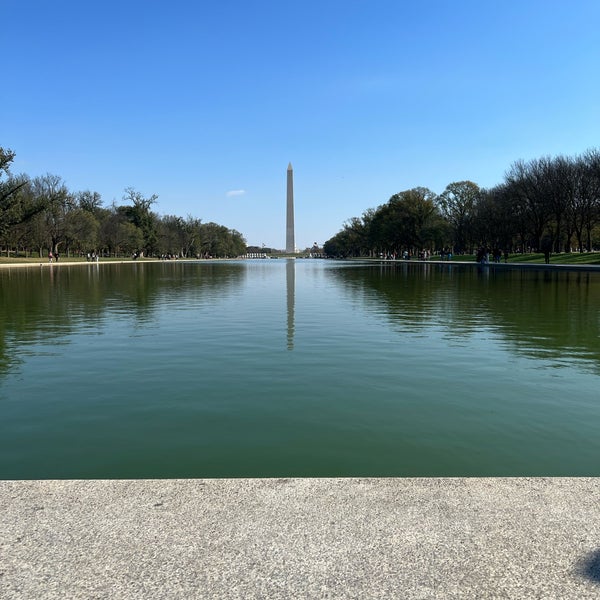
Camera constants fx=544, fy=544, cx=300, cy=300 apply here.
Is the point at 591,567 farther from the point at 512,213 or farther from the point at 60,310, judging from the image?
the point at 512,213

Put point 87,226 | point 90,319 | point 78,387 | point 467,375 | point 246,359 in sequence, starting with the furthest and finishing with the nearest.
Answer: point 87,226, point 90,319, point 246,359, point 467,375, point 78,387

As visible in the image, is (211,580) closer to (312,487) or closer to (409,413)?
(312,487)

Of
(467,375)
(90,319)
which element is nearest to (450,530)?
(467,375)

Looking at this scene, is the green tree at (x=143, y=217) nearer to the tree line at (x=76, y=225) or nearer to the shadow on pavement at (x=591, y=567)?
the tree line at (x=76, y=225)

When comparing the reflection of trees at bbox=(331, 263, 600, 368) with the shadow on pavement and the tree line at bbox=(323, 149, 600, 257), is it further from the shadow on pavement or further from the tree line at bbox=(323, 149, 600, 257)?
the tree line at bbox=(323, 149, 600, 257)

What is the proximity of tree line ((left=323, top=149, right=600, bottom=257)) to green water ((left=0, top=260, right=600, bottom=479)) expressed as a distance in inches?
2263

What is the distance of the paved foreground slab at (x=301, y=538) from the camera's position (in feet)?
10.5

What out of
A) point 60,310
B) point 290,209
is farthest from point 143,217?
point 60,310

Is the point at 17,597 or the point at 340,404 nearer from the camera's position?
the point at 17,597

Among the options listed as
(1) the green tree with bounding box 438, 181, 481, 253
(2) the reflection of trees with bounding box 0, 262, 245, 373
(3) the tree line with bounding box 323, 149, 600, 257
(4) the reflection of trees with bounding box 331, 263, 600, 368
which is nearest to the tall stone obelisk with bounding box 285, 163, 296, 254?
(3) the tree line with bounding box 323, 149, 600, 257

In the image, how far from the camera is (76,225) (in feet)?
304

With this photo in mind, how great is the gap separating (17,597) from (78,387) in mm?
6875

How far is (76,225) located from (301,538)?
9772 centimetres

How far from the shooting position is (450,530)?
3.77 metres
